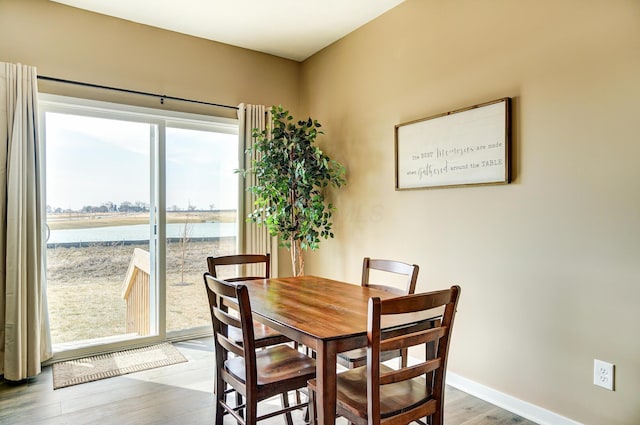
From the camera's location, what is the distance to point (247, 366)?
5.44ft

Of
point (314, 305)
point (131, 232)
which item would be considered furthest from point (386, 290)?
point (131, 232)

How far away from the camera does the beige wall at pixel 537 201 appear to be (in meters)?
1.94

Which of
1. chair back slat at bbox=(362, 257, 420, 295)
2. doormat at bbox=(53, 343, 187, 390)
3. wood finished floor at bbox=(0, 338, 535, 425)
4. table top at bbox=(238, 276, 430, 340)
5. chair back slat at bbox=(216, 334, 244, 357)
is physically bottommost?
wood finished floor at bbox=(0, 338, 535, 425)

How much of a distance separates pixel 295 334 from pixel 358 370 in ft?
1.52

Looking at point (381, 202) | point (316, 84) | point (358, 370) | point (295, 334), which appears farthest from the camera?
point (316, 84)

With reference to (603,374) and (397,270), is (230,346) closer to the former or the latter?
(397,270)

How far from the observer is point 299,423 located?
7.44 ft

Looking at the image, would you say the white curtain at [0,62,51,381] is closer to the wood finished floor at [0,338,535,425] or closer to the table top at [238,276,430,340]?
the wood finished floor at [0,338,535,425]

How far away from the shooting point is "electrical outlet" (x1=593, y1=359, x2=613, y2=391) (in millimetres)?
1972

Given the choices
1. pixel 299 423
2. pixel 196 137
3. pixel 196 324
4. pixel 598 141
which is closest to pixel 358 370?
pixel 299 423

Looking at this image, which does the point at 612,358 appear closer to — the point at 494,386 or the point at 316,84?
the point at 494,386

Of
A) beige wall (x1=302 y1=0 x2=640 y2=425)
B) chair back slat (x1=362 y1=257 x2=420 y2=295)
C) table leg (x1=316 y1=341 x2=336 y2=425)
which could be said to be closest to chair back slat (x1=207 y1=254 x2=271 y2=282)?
chair back slat (x1=362 y1=257 x2=420 y2=295)

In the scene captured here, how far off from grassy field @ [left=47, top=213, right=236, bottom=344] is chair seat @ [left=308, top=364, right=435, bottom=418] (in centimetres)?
232

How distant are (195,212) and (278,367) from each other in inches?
87.9
